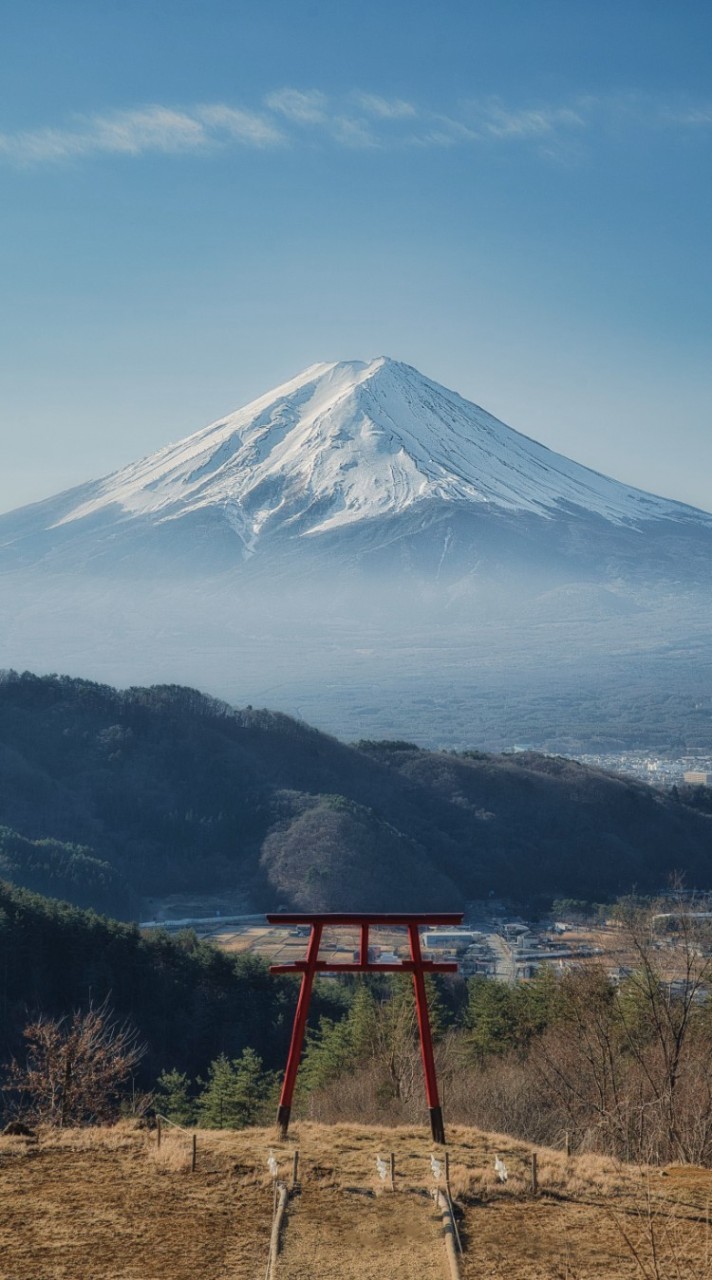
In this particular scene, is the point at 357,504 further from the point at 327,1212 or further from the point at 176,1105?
the point at 327,1212

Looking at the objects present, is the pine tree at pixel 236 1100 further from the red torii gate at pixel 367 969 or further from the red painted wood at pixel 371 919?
the red painted wood at pixel 371 919

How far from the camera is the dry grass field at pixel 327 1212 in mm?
7254

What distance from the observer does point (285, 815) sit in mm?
65438

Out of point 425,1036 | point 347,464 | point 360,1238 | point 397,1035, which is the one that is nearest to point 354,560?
point 347,464

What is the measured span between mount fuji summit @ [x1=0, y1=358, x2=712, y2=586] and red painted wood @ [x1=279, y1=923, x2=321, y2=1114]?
173 m

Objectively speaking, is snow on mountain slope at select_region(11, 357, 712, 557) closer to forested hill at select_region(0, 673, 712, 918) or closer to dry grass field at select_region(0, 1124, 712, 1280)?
forested hill at select_region(0, 673, 712, 918)

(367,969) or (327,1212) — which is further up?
(367,969)

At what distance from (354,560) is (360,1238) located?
178 meters

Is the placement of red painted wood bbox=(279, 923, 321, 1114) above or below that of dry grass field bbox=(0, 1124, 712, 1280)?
above

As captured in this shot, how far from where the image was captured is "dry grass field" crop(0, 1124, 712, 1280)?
725cm

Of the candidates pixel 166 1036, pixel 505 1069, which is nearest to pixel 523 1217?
pixel 505 1069

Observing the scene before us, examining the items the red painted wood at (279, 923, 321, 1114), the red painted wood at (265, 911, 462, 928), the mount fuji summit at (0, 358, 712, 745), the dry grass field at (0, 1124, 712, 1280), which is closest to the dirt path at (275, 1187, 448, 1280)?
the dry grass field at (0, 1124, 712, 1280)

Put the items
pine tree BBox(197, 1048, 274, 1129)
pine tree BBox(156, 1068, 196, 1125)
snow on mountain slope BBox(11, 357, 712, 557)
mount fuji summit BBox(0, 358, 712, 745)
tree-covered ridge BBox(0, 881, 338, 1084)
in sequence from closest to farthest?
pine tree BBox(197, 1048, 274, 1129) < pine tree BBox(156, 1068, 196, 1125) < tree-covered ridge BBox(0, 881, 338, 1084) < mount fuji summit BBox(0, 358, 712, 745) < snow on mountain slope BBox(11, 357, 712, 557)

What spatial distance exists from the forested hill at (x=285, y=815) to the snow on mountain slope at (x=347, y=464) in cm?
11015
